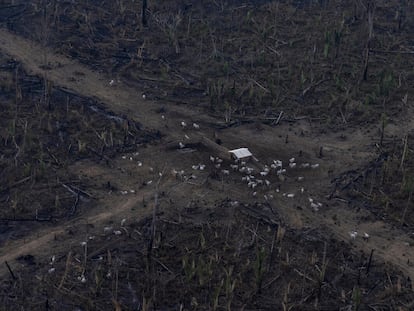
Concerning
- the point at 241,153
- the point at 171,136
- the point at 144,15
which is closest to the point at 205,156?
the point at 241,153

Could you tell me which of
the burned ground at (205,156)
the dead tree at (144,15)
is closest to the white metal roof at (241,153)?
the burned ground at (205,156)

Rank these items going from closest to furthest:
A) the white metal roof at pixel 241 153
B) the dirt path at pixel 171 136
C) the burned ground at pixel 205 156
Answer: the burned ground at pixel 205 156, the dirt path at pixel 171 136, the white metal roof at pixel 241 153

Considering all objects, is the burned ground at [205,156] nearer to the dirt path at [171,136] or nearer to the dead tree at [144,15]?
the dirt path at [171,136]

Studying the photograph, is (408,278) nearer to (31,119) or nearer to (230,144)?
(230,144)

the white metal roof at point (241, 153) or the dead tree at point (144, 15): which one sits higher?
the dead tree at point (144, 15)

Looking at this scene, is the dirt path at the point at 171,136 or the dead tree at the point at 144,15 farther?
the dead tree at the point at 144,15

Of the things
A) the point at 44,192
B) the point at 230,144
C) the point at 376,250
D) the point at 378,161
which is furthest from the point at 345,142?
the point at 44,192

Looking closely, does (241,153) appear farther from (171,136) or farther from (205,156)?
(171,136)
